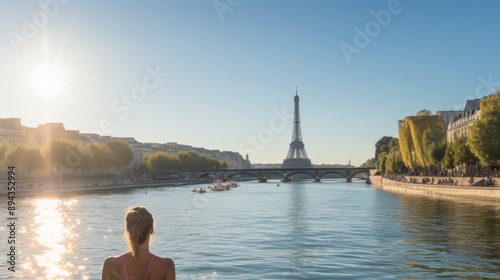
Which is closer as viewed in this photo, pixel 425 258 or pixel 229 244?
pixel 425 258

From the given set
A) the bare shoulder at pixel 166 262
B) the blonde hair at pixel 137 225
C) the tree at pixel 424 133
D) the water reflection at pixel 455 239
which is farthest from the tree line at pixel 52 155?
the bare shoulder at pixel 166 262

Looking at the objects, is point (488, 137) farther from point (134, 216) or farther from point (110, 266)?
point (134, 216)

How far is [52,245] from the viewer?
35344mm

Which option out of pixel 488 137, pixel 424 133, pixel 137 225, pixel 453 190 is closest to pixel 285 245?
pixel 137 225

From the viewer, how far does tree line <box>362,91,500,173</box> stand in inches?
2995

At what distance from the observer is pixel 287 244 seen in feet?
113

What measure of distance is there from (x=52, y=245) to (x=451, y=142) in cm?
8406

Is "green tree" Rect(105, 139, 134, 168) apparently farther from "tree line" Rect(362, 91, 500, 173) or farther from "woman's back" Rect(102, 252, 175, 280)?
"woman's back" Rect(102, 252, 175, 280)

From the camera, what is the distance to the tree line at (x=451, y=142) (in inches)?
2995

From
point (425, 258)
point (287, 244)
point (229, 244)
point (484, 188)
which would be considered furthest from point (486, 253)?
point (484, 188)

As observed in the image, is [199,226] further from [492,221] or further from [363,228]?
[492,221]

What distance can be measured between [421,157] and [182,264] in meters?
92.8

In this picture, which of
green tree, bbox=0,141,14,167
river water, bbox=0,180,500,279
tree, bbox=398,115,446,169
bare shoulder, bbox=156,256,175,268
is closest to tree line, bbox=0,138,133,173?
green tree, bbox=0,141,14,167

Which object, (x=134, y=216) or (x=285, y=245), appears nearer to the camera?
(x=134, y=216)
